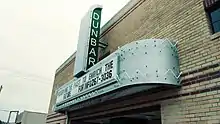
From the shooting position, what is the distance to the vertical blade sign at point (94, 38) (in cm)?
934

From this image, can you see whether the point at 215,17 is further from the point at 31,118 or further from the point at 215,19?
the point at 31,118

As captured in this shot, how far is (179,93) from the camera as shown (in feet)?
17.5

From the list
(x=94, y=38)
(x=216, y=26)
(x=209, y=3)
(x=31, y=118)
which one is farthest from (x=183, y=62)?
(x=31, y=118)

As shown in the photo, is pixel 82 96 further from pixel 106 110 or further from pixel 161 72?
pixel 161 72

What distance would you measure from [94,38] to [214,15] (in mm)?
5332

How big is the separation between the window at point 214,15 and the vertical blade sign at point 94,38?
5.13m

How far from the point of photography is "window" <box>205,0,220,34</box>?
5.28m

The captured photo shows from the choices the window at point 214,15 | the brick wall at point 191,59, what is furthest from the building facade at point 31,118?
the window at point 214,15

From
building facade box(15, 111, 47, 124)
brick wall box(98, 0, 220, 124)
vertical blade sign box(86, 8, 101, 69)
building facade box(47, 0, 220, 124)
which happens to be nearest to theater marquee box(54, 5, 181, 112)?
building facade box(47, 0, 220, 124)

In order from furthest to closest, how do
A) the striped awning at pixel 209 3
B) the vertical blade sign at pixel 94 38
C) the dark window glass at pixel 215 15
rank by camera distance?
the vertical blade sign at pixel 94 38
the dark window glass at pixel 215 15
the striped awning at pixel 209 3

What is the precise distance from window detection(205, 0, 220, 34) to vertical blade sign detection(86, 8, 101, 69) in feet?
16.8

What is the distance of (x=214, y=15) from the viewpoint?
5457mm

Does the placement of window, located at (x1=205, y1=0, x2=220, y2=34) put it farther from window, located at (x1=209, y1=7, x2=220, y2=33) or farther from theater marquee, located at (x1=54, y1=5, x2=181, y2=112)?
theater marquee, located at (x1=54, y1=5, x2=181, y2=112)

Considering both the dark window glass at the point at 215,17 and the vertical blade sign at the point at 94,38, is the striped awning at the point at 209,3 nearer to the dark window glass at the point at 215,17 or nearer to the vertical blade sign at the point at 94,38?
the dark window glass at the point at 215,17
